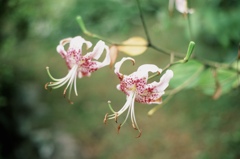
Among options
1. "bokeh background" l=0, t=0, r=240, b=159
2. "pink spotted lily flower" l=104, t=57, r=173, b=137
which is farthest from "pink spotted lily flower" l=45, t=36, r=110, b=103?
"bokeh background" l=0, t=0, r=240, b=159

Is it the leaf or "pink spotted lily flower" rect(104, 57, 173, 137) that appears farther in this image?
the leaf

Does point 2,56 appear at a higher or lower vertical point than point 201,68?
lower

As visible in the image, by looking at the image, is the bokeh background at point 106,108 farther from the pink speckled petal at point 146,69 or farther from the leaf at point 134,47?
the pink speckled petal at point 146,69

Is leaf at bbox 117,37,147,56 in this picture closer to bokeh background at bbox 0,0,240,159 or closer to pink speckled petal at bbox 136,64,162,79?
pink speckled petal at bbox 136,64,162,79

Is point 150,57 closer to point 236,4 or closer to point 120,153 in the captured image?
point 120,153

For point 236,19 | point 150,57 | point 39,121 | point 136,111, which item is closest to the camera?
point 236,19

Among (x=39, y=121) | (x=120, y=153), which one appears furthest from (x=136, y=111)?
(x=39, y=121)
